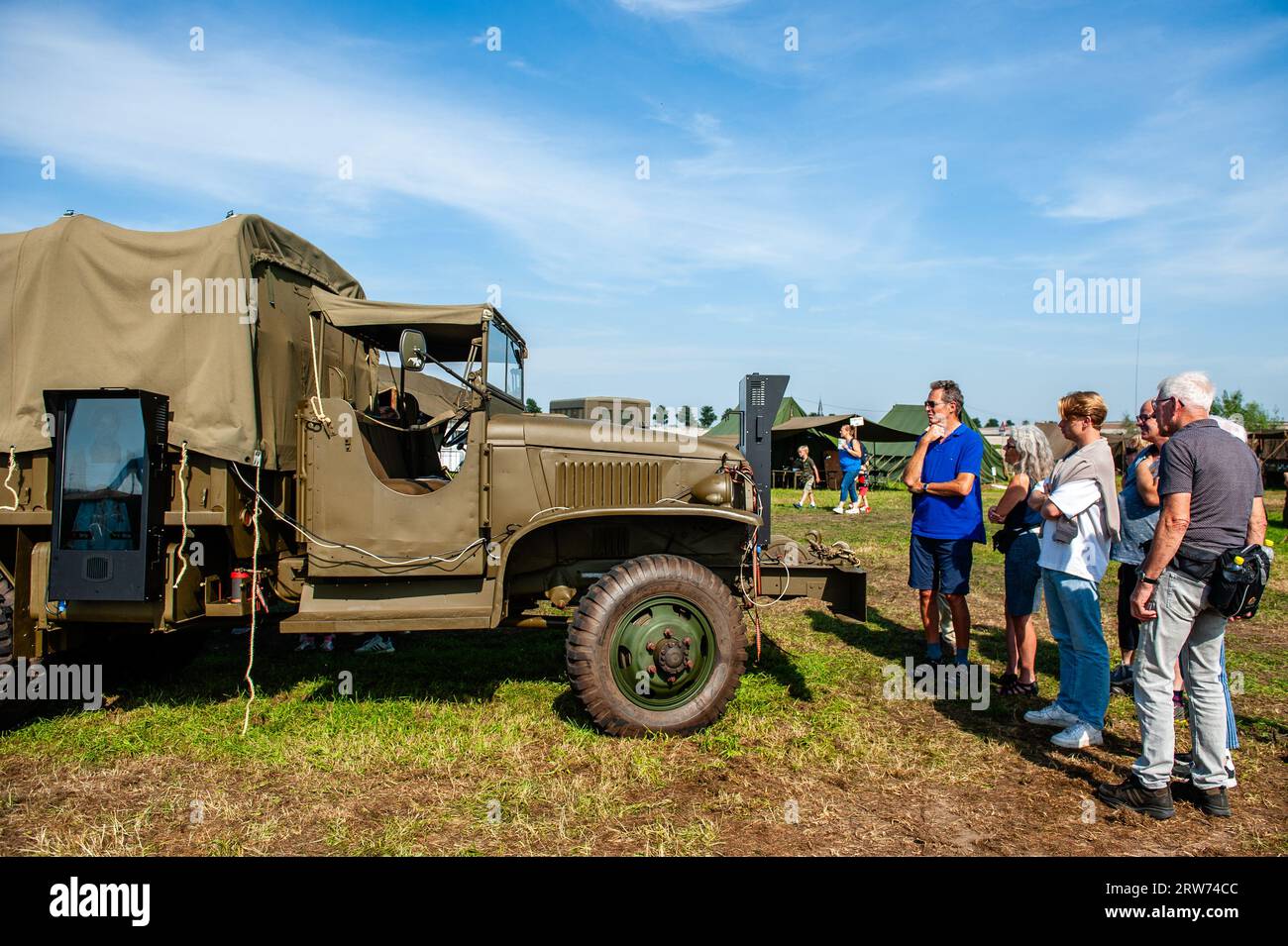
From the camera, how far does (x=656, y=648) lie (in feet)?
13.5

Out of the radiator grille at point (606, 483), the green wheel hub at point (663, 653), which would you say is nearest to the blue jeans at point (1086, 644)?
the green wheel hub at point (663, 653)

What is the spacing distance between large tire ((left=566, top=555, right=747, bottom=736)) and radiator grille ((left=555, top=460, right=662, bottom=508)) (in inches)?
22.3

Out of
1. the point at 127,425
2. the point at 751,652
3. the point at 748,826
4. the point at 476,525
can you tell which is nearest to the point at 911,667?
the point at 751,652

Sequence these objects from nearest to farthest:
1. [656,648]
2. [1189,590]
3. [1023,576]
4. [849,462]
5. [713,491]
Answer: [1189,590], [656,648], [713,491], [1023,576], [849,462]

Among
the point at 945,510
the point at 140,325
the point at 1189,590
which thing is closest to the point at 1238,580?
the point at 1189,590

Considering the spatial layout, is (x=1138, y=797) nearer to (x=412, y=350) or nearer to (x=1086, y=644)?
(x=1086, y=644)

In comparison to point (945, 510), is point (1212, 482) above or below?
→ above

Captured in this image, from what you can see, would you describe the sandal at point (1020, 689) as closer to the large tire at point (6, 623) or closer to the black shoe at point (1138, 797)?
the black shoe at point (1138, 797)

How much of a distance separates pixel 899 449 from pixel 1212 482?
24690 mm

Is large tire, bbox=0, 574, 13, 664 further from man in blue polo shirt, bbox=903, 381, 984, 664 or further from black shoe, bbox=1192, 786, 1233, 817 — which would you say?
black shoe, bbox=1192, 786, 1233, 817

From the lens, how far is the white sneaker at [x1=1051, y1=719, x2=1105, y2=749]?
3.96 metres

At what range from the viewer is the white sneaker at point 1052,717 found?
426cm

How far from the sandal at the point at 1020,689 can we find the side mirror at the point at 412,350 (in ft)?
13.3

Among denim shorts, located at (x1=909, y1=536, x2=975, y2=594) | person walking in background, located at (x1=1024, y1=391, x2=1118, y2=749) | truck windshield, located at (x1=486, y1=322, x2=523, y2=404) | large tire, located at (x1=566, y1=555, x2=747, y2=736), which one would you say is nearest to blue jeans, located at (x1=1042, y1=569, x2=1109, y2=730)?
person walking in background, located at (x1=1024, y1=391, x2=1118, y2=749)
